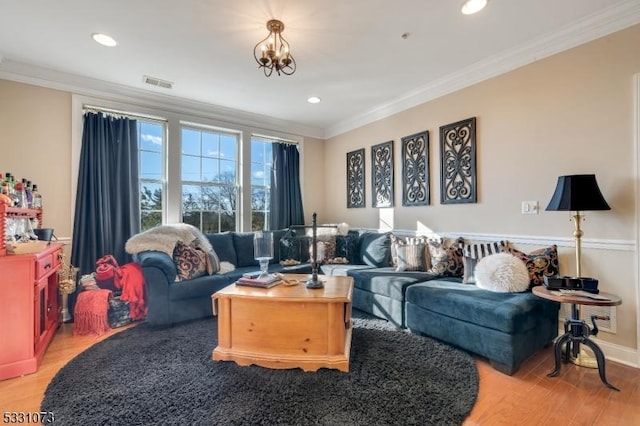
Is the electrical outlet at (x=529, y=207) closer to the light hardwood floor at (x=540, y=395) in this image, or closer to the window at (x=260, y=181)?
the light hardwood floor at (x=540, y=395)

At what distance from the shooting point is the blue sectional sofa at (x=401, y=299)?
2.11 metres

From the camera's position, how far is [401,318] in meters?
2.86

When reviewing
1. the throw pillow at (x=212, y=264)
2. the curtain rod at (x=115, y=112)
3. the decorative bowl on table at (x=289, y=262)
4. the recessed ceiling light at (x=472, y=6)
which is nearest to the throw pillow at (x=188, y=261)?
the throw pillow at (x=212, y=264)

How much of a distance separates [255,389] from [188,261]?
1.73 m

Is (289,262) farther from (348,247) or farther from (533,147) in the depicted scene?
(533,147)

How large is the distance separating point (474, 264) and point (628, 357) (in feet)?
3.86

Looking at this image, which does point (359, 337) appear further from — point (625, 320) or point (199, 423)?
point (625, 320)

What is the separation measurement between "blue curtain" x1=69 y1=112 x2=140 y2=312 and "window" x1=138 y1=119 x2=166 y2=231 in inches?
5.7

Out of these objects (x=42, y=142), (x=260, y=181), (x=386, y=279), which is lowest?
(x=386, y=279)

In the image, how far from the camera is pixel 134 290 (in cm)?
304

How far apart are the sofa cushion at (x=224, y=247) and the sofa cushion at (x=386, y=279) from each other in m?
1.54

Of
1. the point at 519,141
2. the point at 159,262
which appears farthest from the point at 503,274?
the point at 159,262

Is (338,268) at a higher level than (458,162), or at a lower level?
lower

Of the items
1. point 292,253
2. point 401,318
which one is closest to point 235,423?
point 401,318
